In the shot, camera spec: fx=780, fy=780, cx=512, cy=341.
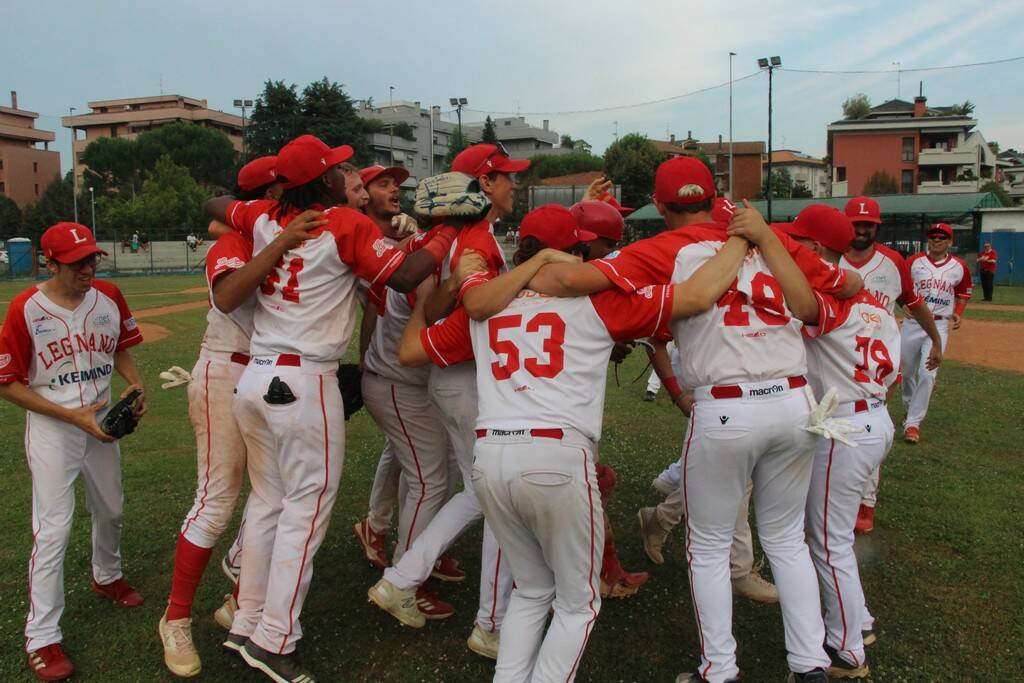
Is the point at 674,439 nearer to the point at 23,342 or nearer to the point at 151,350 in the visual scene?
the point at 23,342

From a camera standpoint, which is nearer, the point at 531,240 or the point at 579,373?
the point at 579,373

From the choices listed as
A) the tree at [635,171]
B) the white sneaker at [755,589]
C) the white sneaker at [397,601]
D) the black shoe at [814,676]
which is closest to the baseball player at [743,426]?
the black shoe at [814,676]

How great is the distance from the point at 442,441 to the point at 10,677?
8.09 feet

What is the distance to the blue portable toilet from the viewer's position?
40.5m

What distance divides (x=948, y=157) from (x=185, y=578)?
72.3m

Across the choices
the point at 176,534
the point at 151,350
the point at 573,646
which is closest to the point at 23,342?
the point at 176,534

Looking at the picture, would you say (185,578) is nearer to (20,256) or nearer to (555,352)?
(555,352)

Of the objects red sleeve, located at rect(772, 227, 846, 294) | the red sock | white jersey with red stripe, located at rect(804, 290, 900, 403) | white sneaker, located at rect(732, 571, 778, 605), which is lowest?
white sneaker, located at rect(732, 571, 778, 605)

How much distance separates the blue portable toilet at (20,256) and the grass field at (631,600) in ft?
127

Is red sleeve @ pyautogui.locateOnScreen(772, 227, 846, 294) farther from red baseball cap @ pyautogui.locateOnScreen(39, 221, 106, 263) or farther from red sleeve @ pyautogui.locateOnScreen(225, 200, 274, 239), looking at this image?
red baseball cap @ pyautogui.locateOnScreen(39, 221, 106, 263)

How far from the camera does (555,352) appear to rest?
313cm

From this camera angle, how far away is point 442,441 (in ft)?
15.3

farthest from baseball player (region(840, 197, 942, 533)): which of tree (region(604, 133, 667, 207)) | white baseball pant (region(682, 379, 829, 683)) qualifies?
tree (region(604, 133, 667, 207))

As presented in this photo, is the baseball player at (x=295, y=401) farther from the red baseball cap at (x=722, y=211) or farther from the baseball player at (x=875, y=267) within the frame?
the baseball player at (x=875, y=267)
